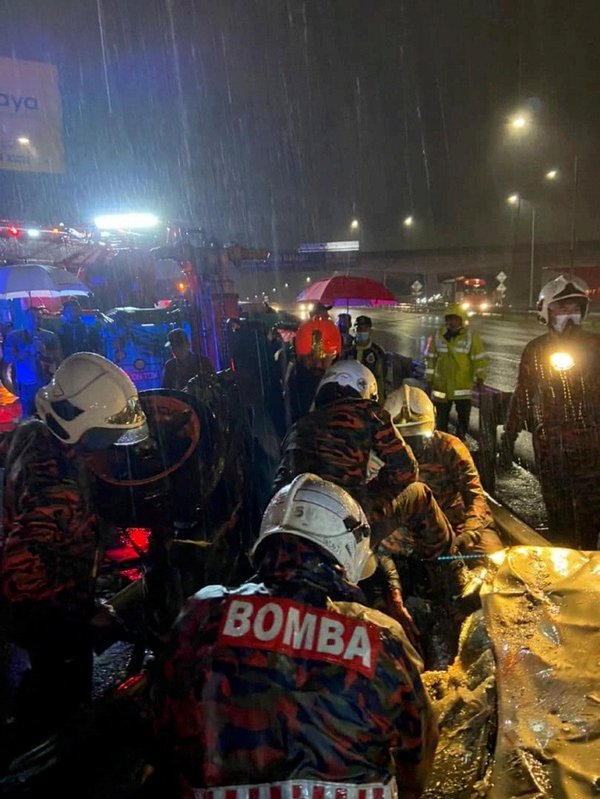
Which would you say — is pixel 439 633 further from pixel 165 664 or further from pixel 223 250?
pixel 223 250

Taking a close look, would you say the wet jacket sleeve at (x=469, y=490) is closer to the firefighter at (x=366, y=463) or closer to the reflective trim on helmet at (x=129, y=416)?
the firefighter at (x=366, y=463)

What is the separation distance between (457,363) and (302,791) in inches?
252

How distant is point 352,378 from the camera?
3.68 metres

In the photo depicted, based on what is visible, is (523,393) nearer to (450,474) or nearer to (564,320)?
(564,320)

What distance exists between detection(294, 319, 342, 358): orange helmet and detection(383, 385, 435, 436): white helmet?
2.33 m

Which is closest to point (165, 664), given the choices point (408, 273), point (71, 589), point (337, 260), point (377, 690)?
point (377, 690)

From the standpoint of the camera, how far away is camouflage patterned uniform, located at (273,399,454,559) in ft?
10.3

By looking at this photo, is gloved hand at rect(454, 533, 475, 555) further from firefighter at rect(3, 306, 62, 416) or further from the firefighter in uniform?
firefighter at rect(3, 306, 62, 416)

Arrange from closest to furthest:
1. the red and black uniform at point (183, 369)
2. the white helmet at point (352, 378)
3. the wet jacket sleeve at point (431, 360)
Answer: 1. the white helmet at point (352, 378)
2. the red and black uniform at point (183, 369)
3. the wet jacket sleeve at point (431, 360)

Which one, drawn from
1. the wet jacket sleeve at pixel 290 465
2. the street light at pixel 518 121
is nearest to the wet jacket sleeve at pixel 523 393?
the wet jacket sleeve at pixel 290 465

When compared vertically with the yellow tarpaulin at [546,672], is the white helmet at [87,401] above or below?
above

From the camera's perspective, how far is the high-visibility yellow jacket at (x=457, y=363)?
23.5 ft

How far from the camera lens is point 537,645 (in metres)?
2.28

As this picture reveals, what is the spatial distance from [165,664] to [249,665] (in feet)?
0.90
